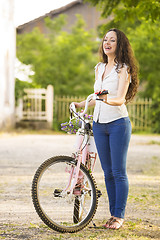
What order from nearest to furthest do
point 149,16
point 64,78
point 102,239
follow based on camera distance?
point 102,239, point 149,16, point 64,78

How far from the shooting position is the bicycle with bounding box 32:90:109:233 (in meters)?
4.39

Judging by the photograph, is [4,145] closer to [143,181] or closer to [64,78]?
[143,181]

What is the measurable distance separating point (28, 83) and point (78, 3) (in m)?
18.3

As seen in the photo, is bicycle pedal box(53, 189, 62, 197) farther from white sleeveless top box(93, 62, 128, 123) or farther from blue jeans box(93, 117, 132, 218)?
white sleeveless top box(93, 62, 128, 123)

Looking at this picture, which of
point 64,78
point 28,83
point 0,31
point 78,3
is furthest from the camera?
point 78,3

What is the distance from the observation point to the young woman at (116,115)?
4430 mm

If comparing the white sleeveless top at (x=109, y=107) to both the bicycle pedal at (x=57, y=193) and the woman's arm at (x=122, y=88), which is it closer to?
the woman's arm at (x=122, y=88)

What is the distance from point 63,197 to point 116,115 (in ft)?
2.87

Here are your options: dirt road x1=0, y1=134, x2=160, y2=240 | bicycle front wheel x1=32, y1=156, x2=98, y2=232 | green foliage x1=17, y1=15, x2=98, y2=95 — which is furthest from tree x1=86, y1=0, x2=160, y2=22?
Answer: green foliage x1=17, y1=15, x2=98, y2=95

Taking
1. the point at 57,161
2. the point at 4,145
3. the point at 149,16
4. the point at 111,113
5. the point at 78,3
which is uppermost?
the point at 78,3

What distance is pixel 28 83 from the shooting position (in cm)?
2403

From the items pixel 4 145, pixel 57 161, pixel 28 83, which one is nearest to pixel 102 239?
pixel 57 161

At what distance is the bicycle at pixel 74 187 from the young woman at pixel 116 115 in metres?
0.12

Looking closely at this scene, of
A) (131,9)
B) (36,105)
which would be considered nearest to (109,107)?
(131,9)
